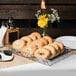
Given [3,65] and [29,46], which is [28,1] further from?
[3,65]

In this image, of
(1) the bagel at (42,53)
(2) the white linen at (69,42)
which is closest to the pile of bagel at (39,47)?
(1) the bagel at (42,53)

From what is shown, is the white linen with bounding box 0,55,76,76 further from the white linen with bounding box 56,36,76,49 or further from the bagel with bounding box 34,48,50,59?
the white linen with bounding box 56,36,76,49

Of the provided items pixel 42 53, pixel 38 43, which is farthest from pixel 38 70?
pixel 38 43

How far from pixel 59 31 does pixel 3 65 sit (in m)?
1.17

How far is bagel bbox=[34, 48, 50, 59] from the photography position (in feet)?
3.80

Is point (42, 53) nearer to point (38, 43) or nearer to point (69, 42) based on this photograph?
point (38, 43)

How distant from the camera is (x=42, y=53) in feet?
3.90

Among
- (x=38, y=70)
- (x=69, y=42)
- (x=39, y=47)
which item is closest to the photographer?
(x=38, y=70)

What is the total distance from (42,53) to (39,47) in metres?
0.09

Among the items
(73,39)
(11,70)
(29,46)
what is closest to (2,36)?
(29,46)

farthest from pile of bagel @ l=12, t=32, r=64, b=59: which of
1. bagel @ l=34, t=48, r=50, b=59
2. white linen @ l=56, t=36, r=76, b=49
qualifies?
white linen @ l=56, t=36, r=76, b=49

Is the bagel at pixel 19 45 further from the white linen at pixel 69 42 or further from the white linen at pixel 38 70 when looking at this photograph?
the white linen at pixel 69 42

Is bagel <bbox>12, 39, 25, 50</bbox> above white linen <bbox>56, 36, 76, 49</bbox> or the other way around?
above

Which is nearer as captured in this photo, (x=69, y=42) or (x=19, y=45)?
(x=19, y=45)
